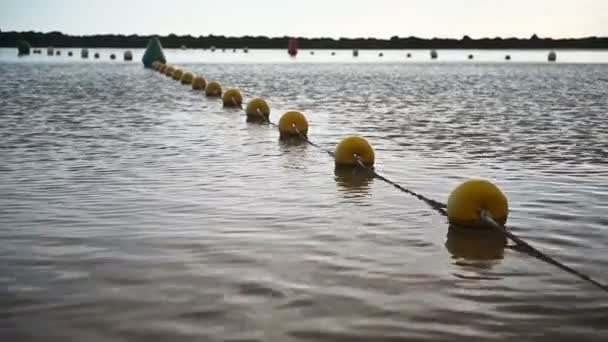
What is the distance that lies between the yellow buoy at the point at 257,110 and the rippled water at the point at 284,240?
10.1ft

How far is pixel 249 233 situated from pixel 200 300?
2.09m

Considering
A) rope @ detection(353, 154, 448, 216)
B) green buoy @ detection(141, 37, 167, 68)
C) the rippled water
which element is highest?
green buoy @ detection(141, 37, 167, 68)

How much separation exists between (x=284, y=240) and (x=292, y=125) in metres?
8.90

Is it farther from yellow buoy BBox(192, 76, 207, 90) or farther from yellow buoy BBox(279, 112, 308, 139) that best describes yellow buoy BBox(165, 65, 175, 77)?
yellow buoy BBox(279, 112, 308, 139)

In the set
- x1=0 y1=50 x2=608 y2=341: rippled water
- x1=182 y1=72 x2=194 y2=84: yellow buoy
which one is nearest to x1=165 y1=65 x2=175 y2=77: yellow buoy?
x1=182 y1=72 x2=194 y2=84: yellow buoy

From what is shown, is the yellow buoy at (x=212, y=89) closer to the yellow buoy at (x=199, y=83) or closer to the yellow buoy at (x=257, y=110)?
the yellow buoy at (x=199, y=83)

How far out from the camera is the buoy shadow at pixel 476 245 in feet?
23.6

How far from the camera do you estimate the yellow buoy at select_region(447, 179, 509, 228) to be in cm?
820

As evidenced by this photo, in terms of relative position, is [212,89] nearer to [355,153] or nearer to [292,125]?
[292,125]

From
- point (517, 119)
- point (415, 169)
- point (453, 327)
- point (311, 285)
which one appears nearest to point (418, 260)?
point (311, 285)

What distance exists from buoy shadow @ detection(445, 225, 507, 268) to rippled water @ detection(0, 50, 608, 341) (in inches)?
1.5

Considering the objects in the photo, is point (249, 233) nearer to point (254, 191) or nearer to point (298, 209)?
A: point (298, 209)

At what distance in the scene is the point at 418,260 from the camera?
23.2ft

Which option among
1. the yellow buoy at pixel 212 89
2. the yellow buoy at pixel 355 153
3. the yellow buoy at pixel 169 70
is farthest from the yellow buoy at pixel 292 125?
the yellow buoy at pixel 169 70
